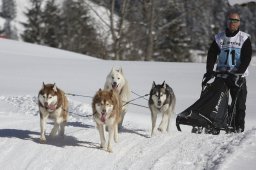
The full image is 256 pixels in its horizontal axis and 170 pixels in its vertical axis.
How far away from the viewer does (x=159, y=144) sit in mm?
6133

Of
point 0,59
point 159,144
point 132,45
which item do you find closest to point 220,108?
point 159,144

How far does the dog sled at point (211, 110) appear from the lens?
6117mm

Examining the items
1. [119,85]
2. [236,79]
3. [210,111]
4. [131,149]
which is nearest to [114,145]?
[131,149]

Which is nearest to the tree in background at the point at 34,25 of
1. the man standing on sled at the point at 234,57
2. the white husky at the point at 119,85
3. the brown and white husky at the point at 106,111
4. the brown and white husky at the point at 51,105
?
the white husky at the point at 119,85

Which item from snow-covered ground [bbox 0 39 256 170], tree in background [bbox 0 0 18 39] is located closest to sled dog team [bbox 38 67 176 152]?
snow-covered ground [bbox 0 39 256 170]

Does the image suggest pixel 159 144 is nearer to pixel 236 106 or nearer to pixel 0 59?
pixel 236 106

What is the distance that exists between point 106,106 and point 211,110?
1.42 m

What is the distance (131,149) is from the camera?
6004 mm

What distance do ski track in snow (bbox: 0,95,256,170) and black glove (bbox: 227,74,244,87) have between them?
646 millimetres

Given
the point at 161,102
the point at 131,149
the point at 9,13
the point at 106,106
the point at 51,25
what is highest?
the point at 9,13

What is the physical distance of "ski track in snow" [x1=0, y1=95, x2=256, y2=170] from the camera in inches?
210

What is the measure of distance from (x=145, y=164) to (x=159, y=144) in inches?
31.1

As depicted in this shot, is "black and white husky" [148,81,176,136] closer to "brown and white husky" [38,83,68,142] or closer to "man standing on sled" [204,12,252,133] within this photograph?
"man standing on sled" [204,12,252,133]

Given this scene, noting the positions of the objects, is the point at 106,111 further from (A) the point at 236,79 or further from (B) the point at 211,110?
(A) the point at 236,79
